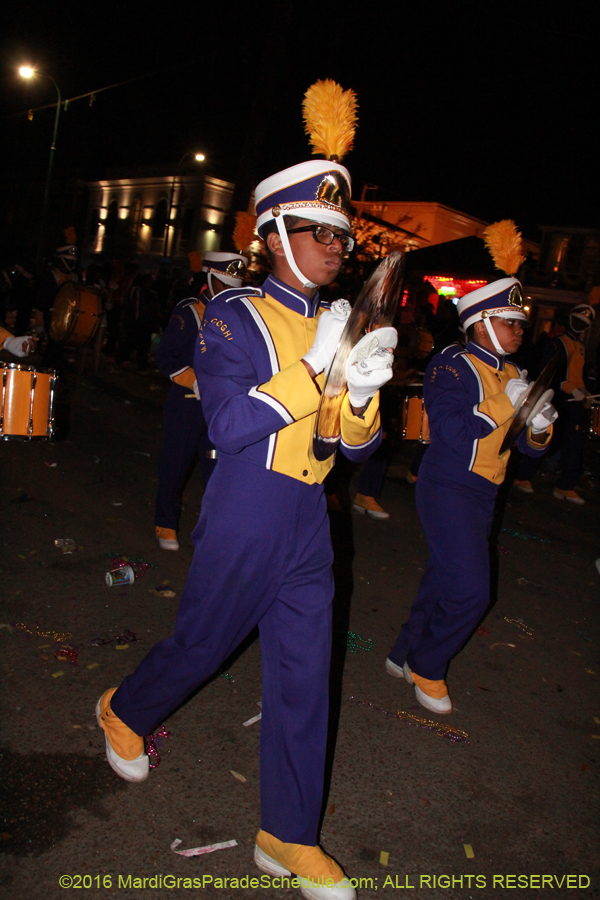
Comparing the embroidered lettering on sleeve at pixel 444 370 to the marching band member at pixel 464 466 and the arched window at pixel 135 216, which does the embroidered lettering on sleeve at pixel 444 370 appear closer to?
the marching band member at pixel 464 466

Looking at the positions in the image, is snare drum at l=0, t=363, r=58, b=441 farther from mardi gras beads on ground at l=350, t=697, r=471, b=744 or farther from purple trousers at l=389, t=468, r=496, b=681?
mardi gras beads on ground at l=350, t=697, r=471, b=744

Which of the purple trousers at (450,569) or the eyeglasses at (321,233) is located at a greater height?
the eyeglasses at (321,233)

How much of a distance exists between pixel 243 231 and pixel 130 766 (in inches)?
158

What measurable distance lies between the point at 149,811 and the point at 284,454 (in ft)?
5.04

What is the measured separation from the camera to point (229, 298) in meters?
2.41

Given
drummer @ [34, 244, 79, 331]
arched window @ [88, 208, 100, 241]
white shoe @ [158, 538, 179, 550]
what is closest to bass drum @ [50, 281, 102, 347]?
drummer @ [34, 244, 79, 331]

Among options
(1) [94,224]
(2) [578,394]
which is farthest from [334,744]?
(1) [94,224]

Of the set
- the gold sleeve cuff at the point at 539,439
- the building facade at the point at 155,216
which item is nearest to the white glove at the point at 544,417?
the gold sleeve cuff at the point at 539,439

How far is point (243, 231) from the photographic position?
5340 mm

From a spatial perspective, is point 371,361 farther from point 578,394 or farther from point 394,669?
point 578,394

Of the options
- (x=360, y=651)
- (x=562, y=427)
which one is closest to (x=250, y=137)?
(x=562, y=427)

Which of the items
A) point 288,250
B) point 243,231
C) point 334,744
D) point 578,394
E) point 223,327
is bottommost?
point 334,744

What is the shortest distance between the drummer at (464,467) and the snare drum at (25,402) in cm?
243

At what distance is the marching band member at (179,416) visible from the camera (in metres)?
5.16
